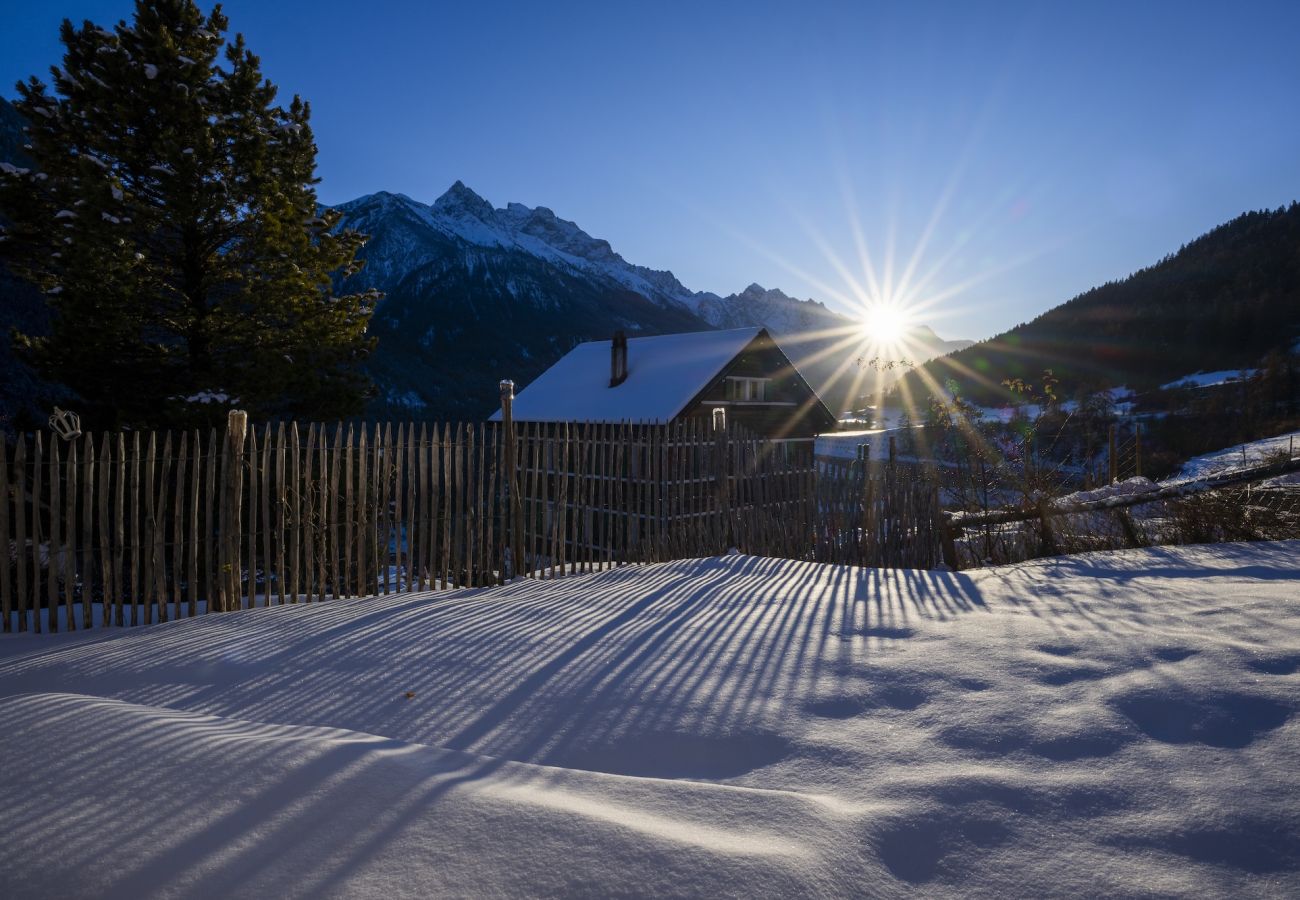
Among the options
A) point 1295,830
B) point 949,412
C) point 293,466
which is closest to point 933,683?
point 1295,830

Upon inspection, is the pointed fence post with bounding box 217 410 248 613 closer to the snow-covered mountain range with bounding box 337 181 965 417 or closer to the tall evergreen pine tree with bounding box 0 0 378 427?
the tall evergreen pine tree with bounding box 0 0 378 427

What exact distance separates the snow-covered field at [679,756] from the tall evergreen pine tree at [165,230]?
7.39 metres

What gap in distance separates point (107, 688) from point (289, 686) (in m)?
0.96

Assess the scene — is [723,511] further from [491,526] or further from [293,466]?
[293,466]

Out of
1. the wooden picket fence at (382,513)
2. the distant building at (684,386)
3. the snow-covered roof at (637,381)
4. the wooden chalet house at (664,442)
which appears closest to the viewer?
the wooden picket fence at (382,513)

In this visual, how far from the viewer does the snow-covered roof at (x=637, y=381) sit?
66.6 feet

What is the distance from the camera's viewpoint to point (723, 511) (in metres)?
8.15

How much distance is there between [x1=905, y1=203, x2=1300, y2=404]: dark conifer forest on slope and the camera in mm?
41375

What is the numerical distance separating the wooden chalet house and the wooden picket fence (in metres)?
0.04

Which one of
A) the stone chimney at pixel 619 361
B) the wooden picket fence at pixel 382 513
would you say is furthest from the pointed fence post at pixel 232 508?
the stone chimney at pixel 619 361

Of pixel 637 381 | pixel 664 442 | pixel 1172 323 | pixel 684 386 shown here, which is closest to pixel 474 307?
pixel 1172 323

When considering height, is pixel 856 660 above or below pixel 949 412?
below

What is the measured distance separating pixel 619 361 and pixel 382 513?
16.9 meters

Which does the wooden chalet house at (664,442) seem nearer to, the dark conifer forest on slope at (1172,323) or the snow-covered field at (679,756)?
the snow-covered field at (679,756)
